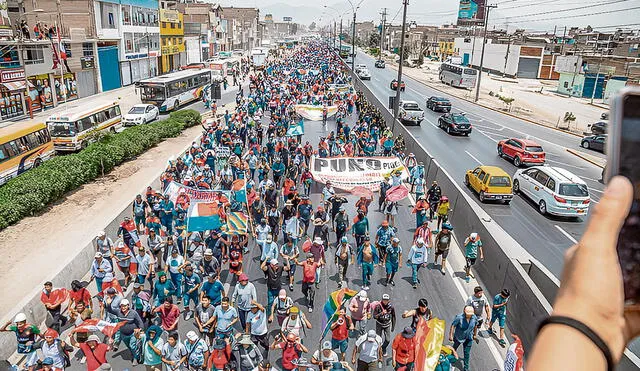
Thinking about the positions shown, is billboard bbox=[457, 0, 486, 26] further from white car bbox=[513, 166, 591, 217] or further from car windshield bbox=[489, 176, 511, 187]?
car windshield bbox=[489, 176, 511, 187]

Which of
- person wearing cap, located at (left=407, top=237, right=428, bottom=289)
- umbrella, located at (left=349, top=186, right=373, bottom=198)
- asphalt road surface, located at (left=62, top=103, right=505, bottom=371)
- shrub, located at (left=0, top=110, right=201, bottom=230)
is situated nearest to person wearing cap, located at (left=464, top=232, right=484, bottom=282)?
asphalt road surface, located at (left=62, top=103, right=505, bottom=371)

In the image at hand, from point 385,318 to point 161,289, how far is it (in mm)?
4882

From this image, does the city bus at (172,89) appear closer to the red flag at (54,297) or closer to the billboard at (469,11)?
the red flag at (54,297)

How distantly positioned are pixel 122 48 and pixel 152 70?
1101 centimetres

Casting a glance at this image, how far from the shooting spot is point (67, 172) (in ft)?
67.9

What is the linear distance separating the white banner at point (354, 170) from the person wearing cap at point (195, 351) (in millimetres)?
10172

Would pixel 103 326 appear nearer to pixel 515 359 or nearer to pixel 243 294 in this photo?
pixel 243 294

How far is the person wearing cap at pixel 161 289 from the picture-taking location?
10875 millimetres

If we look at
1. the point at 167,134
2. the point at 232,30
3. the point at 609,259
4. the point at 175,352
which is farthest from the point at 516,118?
the point at 232,30

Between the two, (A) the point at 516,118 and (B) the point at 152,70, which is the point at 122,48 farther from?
(A) the point at 516,118

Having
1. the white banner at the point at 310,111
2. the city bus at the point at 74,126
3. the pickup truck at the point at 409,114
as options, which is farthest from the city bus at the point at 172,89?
the pickup truck at the point at 409,114

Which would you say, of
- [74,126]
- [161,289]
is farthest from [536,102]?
[161,289]

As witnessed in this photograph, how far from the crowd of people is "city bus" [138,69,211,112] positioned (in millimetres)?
22338

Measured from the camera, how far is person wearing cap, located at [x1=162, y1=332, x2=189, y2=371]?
870 centimetres
